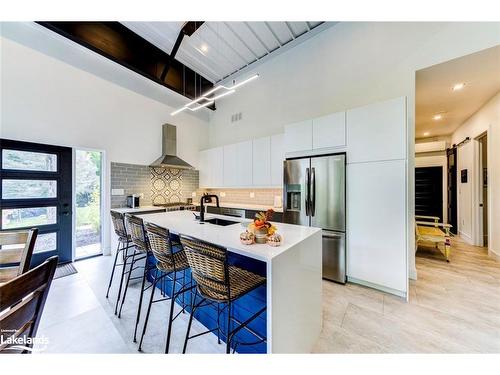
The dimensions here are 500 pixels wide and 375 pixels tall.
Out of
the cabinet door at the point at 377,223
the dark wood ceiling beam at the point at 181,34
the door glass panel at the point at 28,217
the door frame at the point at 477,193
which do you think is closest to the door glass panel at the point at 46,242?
the door glass panel at the point at 28,217

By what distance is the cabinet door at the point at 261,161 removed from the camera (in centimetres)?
400

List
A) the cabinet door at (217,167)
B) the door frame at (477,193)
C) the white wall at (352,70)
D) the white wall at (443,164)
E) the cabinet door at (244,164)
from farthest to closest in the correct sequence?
the white wall at (443,164), the cabinet door at (217,167), the cabinet door at (244,164), the door frame at (477,193), the white wall at (352,70)

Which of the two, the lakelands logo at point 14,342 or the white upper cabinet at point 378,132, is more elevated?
the white upper cabinet at point 378,132

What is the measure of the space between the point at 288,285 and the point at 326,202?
6.13 ft

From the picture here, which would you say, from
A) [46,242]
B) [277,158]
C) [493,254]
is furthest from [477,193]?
[46,242]

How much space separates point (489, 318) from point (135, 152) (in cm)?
591

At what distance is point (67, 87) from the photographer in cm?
329

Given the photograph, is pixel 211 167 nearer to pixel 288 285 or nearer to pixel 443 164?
pixel 288 285

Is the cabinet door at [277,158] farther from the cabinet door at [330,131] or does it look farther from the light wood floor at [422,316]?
the light wood floor at [422,316]

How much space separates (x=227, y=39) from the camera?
A: 12.5ft

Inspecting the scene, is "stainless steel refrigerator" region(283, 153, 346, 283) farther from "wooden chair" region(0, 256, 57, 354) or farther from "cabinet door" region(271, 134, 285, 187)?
"wooden chair" region(0, 256, 57, 354)

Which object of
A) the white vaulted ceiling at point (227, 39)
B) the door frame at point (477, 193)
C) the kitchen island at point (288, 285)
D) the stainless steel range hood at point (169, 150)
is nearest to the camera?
the kitchen island at point (288, 285)

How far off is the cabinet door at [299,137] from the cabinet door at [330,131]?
0.10 meters
